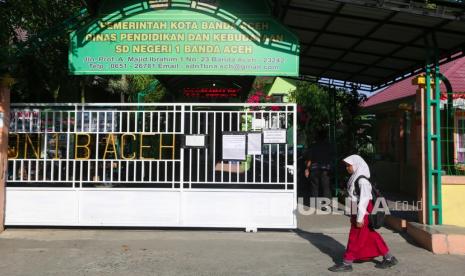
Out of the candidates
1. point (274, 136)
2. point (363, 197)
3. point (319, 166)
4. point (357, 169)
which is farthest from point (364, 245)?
point (319, 166)

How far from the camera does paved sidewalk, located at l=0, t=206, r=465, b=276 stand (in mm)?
6234

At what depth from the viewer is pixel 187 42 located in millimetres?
8562

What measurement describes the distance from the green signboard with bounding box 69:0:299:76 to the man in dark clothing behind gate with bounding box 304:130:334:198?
102 inches

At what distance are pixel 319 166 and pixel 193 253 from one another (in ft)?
14.3

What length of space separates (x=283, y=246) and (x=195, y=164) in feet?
7.21

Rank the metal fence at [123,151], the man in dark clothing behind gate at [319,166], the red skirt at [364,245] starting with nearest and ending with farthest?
the red skirt at [364,245], the metal fence at [123,151], the man in dark clothing behind gate at [319,166]

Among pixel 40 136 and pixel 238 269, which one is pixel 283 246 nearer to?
pixel 238 269

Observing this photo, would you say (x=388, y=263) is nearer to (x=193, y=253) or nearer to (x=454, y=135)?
(x=193, y=253)

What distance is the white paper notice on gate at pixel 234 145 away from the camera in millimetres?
8414

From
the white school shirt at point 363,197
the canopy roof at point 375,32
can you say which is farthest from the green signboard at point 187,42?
the white school shirt at point 363,197

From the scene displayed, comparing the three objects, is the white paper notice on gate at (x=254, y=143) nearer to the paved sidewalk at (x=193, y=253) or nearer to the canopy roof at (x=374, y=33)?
the paved sidewalk at (x=193, y=253)

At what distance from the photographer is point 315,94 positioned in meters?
26.6

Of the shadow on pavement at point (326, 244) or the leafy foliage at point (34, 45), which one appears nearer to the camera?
the shadow on pavement at point (326, 244)

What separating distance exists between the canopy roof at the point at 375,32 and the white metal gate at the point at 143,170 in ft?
5.82
